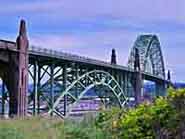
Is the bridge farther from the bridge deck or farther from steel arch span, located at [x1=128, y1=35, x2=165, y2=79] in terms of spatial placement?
steel arch span, located at [x1=128, y1=35, x2=165, y2=79]

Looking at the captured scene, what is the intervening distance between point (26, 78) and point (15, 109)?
278 centimetres

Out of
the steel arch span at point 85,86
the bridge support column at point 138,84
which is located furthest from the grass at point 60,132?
the bridge support column at point 138,84

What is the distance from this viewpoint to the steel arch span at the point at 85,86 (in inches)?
2113

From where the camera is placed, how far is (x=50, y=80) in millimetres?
52531

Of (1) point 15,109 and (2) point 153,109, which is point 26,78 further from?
(2) point 153,109

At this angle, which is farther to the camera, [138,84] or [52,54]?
[138,84]

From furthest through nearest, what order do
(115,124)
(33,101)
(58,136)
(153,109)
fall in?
(33,101) < (58,136) < (115,124) < (153,109)

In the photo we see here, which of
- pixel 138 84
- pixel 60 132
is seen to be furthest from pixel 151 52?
pixel 60 132

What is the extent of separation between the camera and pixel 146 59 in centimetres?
10444

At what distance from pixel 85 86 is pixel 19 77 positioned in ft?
42.9

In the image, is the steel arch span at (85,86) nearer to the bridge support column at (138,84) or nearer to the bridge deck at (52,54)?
the bridge deck at (52,54)

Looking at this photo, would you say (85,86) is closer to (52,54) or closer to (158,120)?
(52,54)

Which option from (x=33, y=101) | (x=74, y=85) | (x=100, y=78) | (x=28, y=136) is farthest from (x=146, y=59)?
(x=28, y=136)

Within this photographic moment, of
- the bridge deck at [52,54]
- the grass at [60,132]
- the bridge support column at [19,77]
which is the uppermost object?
the bridge deck at [52,54]
